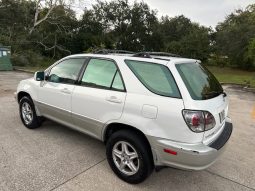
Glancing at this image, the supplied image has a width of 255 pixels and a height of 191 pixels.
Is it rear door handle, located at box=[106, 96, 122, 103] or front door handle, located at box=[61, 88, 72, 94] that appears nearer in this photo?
rear door handle, located at box=[106, 96, 122, 103]

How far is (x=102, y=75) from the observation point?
3598 millimetres

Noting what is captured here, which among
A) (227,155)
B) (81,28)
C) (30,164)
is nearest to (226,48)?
(81,28)

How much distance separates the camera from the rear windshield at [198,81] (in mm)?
2982

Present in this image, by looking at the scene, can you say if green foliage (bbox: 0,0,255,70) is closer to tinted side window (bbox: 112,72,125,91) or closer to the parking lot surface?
the parking lot surface

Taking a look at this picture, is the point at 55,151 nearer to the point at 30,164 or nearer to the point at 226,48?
the point at 30,164

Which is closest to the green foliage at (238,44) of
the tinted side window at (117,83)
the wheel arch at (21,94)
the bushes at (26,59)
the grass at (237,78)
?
the grass at (237,78)

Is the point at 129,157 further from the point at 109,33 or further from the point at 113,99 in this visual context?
the point at 109,33

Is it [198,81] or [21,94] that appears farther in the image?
[21,94]

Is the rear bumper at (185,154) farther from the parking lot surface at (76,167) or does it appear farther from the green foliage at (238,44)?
the green foliage at (238,44)

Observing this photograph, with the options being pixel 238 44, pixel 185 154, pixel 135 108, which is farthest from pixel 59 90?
pixel 238 44

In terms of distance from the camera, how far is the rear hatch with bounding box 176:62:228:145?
9.38 ft

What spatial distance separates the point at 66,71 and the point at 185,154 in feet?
7.82

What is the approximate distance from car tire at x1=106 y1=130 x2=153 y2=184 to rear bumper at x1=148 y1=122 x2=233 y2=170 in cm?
13

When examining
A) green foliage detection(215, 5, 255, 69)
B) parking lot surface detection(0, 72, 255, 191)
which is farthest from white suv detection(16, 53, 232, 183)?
green foliage detection(215, 5, 255, 69)
